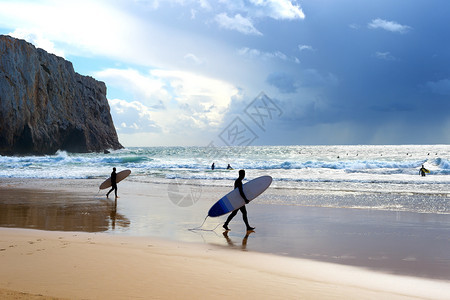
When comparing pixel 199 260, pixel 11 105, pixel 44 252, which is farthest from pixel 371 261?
pixel 11 105

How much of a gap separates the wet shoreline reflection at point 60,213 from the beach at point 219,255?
0.05 meters

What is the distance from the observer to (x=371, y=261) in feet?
22.3

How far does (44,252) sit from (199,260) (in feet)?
8.46

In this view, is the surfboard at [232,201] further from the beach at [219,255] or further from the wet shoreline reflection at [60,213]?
the wet shoreline reflection at [60,213]

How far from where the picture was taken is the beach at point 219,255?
4.84m

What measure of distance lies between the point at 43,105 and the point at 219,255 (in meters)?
63.9

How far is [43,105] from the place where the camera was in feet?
206

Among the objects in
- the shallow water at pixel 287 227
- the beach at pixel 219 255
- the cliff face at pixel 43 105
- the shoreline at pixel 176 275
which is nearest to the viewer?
the shoreline at pixel 176 275

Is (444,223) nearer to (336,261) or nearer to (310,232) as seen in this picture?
(310,232)

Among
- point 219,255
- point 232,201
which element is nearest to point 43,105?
point 232,201

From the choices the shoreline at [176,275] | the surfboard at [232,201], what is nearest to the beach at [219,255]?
the shoreline at [176,275]

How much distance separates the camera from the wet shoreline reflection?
31.9 feet

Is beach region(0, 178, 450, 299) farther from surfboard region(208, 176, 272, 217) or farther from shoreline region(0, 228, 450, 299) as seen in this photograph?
surfboard region(208, 176, 272, 217)

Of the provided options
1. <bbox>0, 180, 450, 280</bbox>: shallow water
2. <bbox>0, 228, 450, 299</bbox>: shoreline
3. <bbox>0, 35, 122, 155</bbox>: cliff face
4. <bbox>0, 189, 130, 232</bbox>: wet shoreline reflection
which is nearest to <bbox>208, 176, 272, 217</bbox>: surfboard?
<bbox>0, 180, 450, 280</bbox>: shallow water
